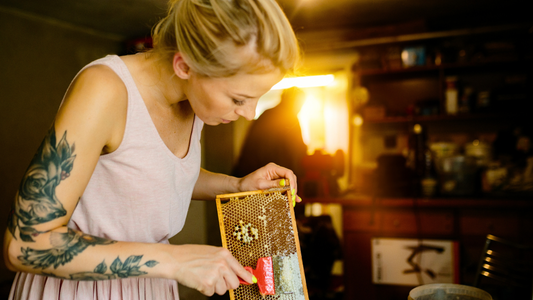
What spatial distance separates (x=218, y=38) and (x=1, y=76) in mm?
3365

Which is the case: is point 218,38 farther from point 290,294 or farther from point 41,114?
point 41,114

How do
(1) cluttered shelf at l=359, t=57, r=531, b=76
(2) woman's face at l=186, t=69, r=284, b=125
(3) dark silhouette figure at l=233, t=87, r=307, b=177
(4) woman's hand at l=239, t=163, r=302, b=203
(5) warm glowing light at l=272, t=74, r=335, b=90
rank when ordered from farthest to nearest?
(5) warm glowing light at l=272, t=74, r=335, b=90 → (1) cluttered shelf at l=359, t=57, r=531, b=76 → (3) dark silhouette figure at l=233, t=87, r=307, b=177 → (4) woman's hand at l=239, t=163, r=302, b=203 → (2) woman's face at l=186, t=69, r=284, b=125

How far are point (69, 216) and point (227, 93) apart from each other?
45 centimetres

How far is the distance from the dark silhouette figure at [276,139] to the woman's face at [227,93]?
6.86 feet

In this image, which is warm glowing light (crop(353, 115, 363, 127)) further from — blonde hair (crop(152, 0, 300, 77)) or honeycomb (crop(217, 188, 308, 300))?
blonde hair (crop(152, 0, 300, 77))

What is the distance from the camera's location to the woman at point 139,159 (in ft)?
2.38

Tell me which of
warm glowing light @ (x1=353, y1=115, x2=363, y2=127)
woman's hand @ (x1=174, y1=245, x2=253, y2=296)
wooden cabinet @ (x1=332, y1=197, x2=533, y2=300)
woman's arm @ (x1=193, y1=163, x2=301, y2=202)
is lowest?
wooden cabinet @ (x1=332, y1=197, x2=533, y2=300)

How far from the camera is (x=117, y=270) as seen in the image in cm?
76

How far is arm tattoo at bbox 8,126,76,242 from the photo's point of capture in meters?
0.70

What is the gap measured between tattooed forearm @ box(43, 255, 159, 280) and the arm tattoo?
0.43 ft

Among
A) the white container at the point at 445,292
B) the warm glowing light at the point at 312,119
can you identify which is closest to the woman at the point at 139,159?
the white container at the point at 445,292

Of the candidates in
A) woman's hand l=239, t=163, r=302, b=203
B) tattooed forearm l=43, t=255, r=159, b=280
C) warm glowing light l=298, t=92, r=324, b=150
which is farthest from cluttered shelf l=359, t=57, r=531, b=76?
tattooed forearm l=43, t=255, r=159, b=280

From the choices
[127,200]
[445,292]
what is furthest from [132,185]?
[445,292]

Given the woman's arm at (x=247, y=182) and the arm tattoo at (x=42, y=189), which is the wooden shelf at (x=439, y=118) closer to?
the woman's arm at (x=247, y=182)
